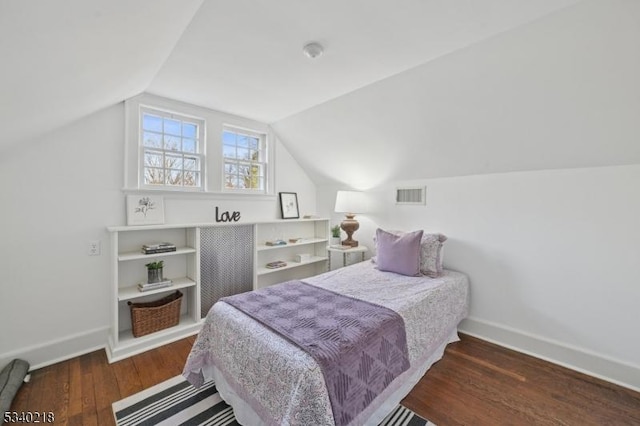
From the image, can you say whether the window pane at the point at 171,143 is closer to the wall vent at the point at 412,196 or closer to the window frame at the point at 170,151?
the window frame at the point at 170,151

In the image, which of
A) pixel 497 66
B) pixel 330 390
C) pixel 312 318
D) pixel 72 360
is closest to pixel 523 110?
pixel 497 66

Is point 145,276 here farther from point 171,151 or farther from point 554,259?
point 554,259

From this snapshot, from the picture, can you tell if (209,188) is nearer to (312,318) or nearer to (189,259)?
(189,259)

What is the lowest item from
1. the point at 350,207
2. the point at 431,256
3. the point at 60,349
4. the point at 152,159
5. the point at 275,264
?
the point at 60,349

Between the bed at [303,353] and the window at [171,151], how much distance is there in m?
1.69

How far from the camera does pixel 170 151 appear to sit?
2928 millimetres

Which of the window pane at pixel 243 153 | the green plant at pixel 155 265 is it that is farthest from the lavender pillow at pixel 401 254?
the green plant at pixel 155 265

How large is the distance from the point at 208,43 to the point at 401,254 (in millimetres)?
2341

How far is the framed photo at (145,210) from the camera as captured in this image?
260 cm

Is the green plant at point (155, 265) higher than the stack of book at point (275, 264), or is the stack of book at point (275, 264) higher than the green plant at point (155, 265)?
the green plant at point (155, 265)

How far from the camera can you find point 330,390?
1.26 metres

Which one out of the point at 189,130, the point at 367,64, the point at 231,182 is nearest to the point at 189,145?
the point at 189,130

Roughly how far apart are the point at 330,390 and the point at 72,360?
7.79ft

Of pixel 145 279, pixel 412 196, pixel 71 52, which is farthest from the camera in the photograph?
pixel 412 196
